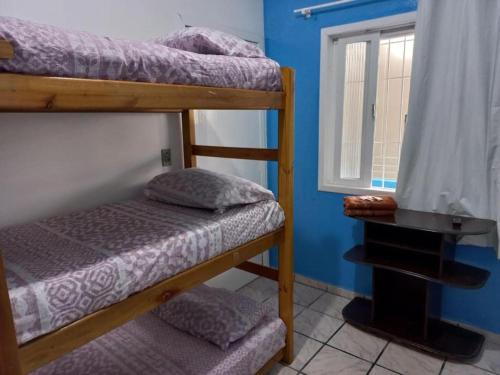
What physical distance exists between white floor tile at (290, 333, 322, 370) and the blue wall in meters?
0.62

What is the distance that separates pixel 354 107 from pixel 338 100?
0.12 meters

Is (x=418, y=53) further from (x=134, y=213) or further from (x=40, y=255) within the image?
(x=40, y=255)

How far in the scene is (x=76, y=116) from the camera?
163 centimetres

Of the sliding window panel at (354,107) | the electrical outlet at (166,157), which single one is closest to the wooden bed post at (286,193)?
the electrical outlet at (166,157)

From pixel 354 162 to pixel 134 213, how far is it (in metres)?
1.54

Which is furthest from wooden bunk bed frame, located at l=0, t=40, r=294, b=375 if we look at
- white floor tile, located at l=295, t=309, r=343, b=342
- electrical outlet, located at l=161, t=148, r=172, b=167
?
electrical outlet, located at l=161, t=148, r=172, b=167

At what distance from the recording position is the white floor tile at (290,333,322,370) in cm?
187

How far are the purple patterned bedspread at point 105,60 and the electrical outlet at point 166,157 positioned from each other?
0.86m

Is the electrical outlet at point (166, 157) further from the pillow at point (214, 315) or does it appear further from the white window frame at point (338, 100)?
the white window frame at point (338, 100)

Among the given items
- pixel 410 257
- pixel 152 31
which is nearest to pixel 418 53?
pixel 410 257

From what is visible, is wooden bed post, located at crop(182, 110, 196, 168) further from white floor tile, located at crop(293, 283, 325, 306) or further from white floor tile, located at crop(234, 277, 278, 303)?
white floor tile, located at crop(293, 283, 325, 306)

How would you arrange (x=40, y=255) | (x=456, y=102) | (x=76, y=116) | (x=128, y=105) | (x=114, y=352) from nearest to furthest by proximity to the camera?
(x=128, y=105) → (x=40, y=255) → (x=114, y=352) → (x=76, y=116) → (x=456, y=102)

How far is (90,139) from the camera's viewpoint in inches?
66.8

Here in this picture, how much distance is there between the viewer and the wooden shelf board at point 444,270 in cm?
173
